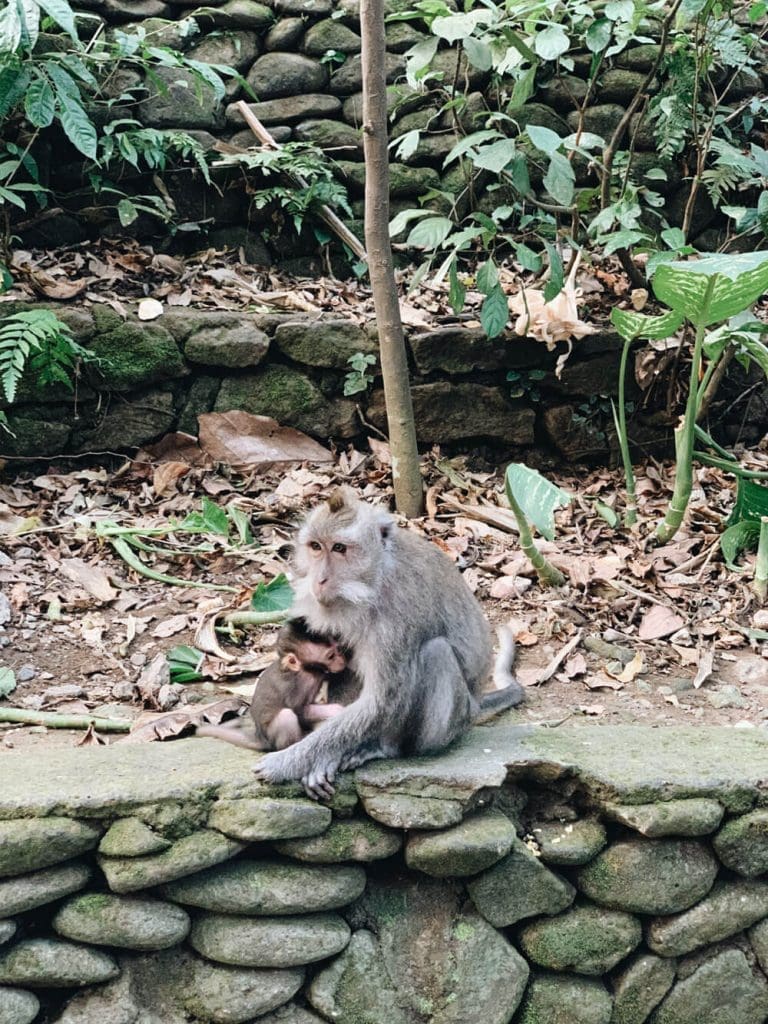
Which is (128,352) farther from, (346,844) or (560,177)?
(346,844)

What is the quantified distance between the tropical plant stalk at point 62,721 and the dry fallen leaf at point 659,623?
2.26 meters

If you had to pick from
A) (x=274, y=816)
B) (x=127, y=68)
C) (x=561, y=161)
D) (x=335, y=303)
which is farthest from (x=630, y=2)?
(x=274, y=816)

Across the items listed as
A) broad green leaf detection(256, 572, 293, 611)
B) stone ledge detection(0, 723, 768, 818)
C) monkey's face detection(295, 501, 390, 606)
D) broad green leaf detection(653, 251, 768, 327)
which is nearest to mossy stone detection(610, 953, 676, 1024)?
stone ledge detection(0, 723, 768, 818)

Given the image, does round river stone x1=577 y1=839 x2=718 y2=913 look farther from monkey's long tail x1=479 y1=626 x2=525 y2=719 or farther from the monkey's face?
the monkey's face

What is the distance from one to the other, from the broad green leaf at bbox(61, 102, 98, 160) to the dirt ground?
1.67 metres

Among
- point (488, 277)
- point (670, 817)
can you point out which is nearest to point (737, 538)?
point (488, 277)

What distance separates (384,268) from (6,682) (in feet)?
8.40

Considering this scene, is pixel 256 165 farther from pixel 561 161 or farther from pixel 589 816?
pixel 589 816

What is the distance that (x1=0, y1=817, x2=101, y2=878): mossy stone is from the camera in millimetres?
2783

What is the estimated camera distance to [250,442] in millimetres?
5855

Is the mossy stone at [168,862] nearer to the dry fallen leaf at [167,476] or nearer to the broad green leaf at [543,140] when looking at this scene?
the dry fallen leaf at [167,476]

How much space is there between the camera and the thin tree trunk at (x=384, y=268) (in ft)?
15.4

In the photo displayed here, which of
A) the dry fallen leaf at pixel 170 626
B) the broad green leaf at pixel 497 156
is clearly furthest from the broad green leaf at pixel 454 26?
the dry fallen leaf at pixel 170 626

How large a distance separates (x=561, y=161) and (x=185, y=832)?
134 inches
